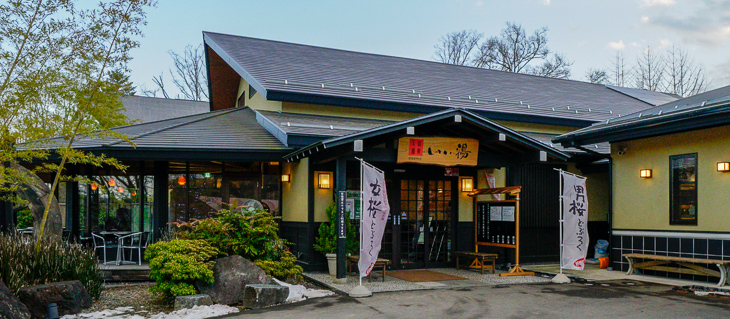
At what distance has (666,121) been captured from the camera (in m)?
8.96

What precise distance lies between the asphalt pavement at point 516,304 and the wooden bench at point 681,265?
2.50 feet

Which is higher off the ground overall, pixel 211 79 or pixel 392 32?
pixel 392 32

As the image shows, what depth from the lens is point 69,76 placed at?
24.9 feet

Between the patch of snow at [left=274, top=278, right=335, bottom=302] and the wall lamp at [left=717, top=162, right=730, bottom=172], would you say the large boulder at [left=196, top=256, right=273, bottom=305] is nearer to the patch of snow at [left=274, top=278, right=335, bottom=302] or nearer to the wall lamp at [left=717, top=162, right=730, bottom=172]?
the patch of snow at [left=274, top=278, right=335, bottom=302]

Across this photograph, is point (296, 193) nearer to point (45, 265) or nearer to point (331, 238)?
point (331, 238)

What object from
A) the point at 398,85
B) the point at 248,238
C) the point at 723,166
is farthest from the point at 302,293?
the point at 723,166

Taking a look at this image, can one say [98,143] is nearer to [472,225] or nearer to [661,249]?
[472,225]

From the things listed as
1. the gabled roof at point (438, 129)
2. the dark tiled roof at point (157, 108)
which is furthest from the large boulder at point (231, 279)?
the dark tiled roof at point (157, 108)

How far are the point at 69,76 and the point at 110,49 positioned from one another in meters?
0.64

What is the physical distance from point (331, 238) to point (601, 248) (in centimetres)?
587

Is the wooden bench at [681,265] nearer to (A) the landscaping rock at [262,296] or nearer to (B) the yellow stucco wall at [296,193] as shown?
(B) the yellow stucco wall at [296,193]

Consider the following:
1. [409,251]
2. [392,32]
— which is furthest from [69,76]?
[392,32]

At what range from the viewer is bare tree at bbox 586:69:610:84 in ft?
99.9

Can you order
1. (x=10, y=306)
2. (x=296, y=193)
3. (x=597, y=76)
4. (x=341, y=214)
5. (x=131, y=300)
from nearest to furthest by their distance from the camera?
(x=10, y=306), (x=131, y=300), (x=341, y=214), (x=296, y=193), (x=597, y=76)
